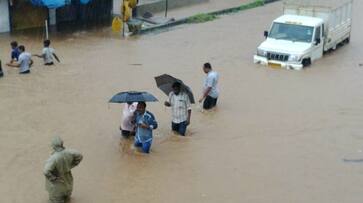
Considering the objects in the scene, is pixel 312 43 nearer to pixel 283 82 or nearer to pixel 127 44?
pixel 283 82

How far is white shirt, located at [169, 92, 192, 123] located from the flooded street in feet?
1.69

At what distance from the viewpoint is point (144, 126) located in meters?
11.8

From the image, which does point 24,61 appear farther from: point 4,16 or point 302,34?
point 302,34

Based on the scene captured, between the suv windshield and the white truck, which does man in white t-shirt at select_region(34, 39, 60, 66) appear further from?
the suv windshield

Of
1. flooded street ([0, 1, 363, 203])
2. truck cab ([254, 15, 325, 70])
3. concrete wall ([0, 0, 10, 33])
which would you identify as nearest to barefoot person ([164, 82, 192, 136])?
flooded street ([0, 1, 363, 203])

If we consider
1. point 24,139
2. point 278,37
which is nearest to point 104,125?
point 24,139

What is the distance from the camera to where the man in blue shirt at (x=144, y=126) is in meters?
11.8

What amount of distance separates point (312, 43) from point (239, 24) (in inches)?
338

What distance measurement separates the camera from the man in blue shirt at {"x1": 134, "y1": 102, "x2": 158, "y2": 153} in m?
11.8

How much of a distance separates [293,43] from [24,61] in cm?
836

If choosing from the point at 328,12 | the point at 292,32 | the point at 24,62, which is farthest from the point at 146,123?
the point at 328,12

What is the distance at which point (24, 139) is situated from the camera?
42.3 ft

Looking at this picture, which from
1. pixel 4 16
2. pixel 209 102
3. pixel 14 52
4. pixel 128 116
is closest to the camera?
pixel 128 116

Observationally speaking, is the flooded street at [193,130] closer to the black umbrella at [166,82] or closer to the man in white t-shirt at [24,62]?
the man in white t-shirt at [24,62]
